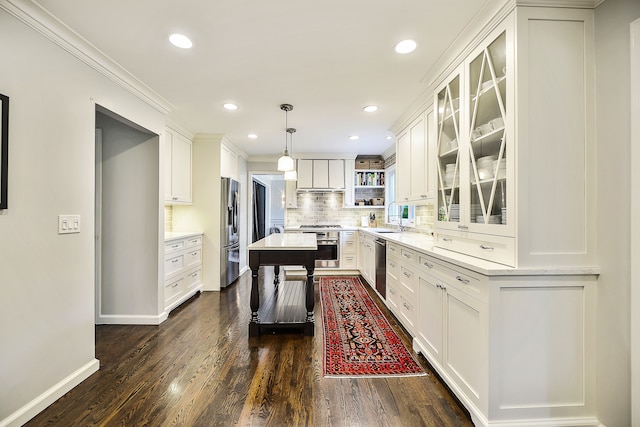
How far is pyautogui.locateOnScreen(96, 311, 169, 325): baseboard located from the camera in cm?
305

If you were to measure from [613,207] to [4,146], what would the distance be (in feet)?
10.6

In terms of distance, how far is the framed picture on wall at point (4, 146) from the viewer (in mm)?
1522

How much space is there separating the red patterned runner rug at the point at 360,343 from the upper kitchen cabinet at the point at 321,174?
2.40 meters

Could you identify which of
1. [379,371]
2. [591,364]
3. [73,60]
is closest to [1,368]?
[73,60]

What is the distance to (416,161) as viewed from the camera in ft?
10.6

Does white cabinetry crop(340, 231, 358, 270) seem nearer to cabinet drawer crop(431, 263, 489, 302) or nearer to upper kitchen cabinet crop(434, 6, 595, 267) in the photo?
cabinet drawer crop(431, 263, 489, 302)

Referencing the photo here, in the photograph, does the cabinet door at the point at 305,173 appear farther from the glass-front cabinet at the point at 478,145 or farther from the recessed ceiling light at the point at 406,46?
the recessed ceiling light at the point at 406,46

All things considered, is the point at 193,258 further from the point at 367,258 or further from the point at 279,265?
the point at 367,258

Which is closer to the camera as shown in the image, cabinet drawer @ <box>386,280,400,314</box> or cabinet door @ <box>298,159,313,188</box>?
cabinet drawer @ <box>386,280,400,314</box>

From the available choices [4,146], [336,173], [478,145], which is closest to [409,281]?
[478,145]

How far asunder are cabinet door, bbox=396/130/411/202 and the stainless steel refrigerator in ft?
8.51

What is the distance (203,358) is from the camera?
2.31m

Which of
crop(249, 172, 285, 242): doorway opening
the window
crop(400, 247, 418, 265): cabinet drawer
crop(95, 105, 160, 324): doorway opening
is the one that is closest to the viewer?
crop(400, 247, 418, 265): cabinet drawer

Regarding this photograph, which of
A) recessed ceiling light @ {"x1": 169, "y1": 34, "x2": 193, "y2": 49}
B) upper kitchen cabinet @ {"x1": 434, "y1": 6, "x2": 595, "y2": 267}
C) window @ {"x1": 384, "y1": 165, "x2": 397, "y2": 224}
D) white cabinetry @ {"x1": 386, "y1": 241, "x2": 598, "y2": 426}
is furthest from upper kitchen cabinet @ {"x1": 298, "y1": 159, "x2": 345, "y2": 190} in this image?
white cabinetry @ {"x1": 386, "y1": 241, "x2": 598, "y2": 426}
